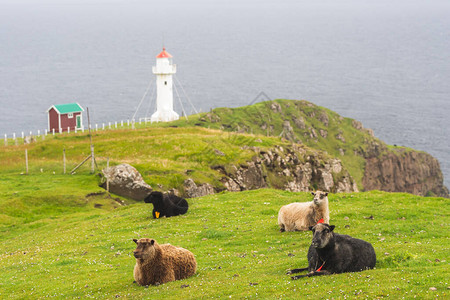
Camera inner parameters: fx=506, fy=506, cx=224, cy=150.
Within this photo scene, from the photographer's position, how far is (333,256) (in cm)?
1719

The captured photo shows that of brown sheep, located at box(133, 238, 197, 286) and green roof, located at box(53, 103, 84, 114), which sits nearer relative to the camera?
brown sheep, located at box(133, 238, 197, 286)

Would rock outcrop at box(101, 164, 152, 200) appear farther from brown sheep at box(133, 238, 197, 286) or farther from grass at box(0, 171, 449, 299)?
brown sheep at box(133, 238, 197, 286)

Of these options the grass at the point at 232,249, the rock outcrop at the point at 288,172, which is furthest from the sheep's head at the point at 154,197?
the rock outcrop at the point at 288,172

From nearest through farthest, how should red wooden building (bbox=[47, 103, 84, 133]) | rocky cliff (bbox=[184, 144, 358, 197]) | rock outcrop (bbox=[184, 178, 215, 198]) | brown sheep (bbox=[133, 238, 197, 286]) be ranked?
brown sheep (bbox=[133, 238, 197, 286]), rock outcrop (bbox=[184, 178, 215, 198]), rocky cliff (bbox=[184, 144, 358, 197]), red wooden building (bbox=[47, 103, 84, 133])

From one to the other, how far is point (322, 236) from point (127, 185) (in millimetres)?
37118

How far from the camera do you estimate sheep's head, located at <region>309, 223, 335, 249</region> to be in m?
17.0

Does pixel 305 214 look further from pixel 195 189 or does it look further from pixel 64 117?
pixel 64 117

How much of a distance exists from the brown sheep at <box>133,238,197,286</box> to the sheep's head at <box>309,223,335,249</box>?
5.14 metres

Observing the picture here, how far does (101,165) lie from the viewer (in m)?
58.4

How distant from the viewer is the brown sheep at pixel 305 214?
24.8 metres

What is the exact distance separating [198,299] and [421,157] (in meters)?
167

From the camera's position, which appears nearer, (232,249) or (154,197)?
(232,249)

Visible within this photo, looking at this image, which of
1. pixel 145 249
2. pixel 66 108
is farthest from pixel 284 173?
pixel 145 249

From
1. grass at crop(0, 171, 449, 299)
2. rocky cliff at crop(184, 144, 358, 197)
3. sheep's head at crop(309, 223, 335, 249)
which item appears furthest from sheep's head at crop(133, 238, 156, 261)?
rocky cliff at crop(184, 144, 358, 197)
